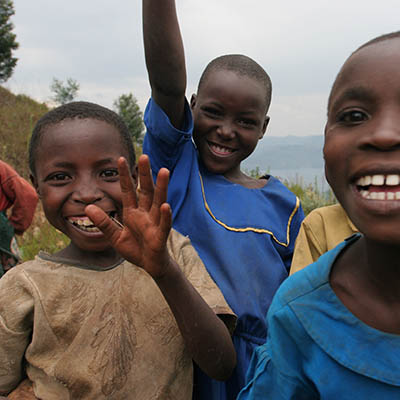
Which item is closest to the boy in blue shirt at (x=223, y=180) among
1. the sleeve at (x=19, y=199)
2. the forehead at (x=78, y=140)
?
Answer: the forehead at (x=78, y=140)

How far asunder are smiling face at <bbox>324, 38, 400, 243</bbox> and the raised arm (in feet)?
2.74

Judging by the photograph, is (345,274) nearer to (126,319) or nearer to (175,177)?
(126,319)

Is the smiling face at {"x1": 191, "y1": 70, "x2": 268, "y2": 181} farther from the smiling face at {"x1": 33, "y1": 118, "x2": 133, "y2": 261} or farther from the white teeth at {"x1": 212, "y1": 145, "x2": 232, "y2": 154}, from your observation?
the smiling face at {"x1": 33, "y1": 118, "x2": 133, "y2": 261}

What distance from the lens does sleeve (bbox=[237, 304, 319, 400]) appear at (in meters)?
0.98

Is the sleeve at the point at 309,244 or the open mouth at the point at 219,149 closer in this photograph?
the sleeve at the point at 309,244

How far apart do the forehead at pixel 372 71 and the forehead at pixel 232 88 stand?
38.9 inches

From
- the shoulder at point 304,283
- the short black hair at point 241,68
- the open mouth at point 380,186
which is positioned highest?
the short black hair at point 241,68

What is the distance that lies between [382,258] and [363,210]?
6.3 inches

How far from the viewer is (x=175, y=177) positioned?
1811 millimetres

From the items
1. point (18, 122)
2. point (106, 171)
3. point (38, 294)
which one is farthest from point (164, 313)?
point (18, 122)

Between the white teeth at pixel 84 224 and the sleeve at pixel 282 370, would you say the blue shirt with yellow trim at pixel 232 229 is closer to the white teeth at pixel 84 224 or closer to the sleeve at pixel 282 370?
the white teeth at pixel 84 224

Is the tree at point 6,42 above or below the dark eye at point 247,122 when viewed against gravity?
above

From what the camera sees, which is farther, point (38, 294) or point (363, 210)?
point (38, 294)

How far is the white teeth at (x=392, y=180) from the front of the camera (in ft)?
2.63
